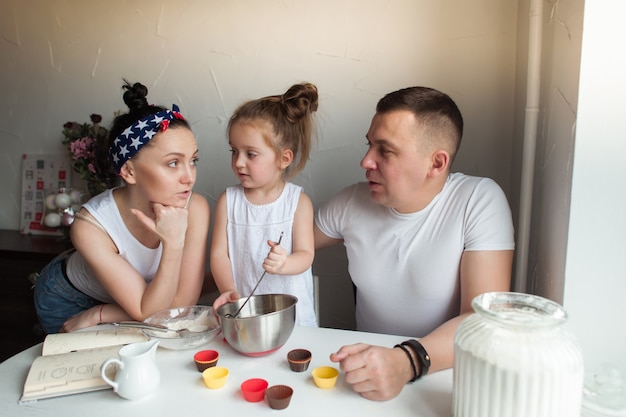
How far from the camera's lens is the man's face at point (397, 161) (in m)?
1.28

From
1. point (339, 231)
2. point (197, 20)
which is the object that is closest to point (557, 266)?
point (339, 231)

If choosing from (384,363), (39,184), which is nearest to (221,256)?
(384,363)

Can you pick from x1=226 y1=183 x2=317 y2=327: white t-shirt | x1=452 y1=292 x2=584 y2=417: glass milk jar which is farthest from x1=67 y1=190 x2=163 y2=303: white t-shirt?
x1=452 y1=292 x2=584 y2=417: glass milk jar

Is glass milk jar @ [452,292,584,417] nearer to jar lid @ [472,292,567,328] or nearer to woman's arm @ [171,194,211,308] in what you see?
jar lid @ [472,292,567,328]

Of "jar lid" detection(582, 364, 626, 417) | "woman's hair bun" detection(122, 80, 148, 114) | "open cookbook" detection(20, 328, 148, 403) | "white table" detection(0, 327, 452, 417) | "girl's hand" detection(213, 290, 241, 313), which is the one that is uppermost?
"woman's hair bun" detection(122, 80, 148, 114)

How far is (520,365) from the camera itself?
71 centimetres

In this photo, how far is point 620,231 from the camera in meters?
0.92

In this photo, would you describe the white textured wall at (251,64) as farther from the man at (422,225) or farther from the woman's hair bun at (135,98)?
the woman's hair bun at (135,98)

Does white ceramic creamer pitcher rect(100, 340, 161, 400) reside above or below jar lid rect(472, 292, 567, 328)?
below

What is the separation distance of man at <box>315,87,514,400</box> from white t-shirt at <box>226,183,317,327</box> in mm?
223

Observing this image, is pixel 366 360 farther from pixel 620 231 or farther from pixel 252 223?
pixel 252 223

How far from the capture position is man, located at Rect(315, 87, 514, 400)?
50.3 inches

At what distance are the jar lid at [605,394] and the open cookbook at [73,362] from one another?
0.94 meters

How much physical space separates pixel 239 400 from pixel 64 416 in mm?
328
